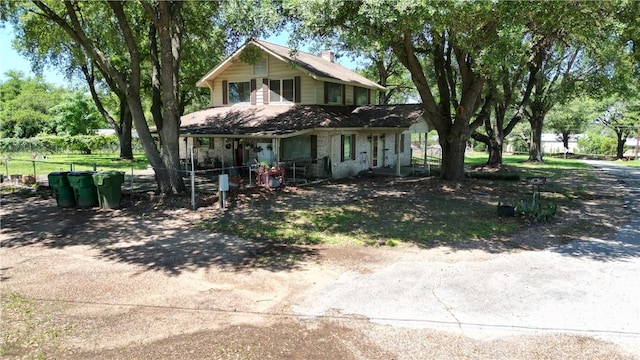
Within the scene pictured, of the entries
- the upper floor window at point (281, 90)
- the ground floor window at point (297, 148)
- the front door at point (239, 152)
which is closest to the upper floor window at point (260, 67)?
the upper floor window at point (281, 90)

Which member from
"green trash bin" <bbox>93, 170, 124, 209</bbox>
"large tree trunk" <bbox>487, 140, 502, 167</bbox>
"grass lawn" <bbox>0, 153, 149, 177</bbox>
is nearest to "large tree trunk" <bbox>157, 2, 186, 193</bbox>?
"green trash bin" <bbox>93, 170, 124, 209</bbox>

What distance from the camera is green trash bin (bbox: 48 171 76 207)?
12.4m

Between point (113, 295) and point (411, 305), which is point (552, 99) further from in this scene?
point (113, 295)

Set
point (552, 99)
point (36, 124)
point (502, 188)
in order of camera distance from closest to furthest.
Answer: point (502, 188)
point (552, 99)
point (36, 124)

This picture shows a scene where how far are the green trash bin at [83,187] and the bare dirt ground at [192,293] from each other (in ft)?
2.89

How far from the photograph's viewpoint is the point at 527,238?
32.1ft

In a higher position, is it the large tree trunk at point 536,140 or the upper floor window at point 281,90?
the upper floor window at point 281,90

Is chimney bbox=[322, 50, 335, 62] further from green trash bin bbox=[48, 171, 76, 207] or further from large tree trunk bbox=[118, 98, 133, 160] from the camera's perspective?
green trash bin bbox=[48, 171, 76, 207]

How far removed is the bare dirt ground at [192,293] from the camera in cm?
478

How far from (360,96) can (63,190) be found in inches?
676

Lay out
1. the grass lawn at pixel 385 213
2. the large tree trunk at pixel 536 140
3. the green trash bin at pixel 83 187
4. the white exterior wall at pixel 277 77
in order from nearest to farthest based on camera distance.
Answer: the grass lawn at pixel 385 213
the green trash bin at pixel 83 187
the white exterior wall at pixel 277 77
the large tree trunk at pixel 536 140

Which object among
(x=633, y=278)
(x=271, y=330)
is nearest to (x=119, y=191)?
(x=271, y=330)

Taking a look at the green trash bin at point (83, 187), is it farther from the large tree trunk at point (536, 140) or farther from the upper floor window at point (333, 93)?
the large tree trunk at point (536, 140)

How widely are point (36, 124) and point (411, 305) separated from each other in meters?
61.5
